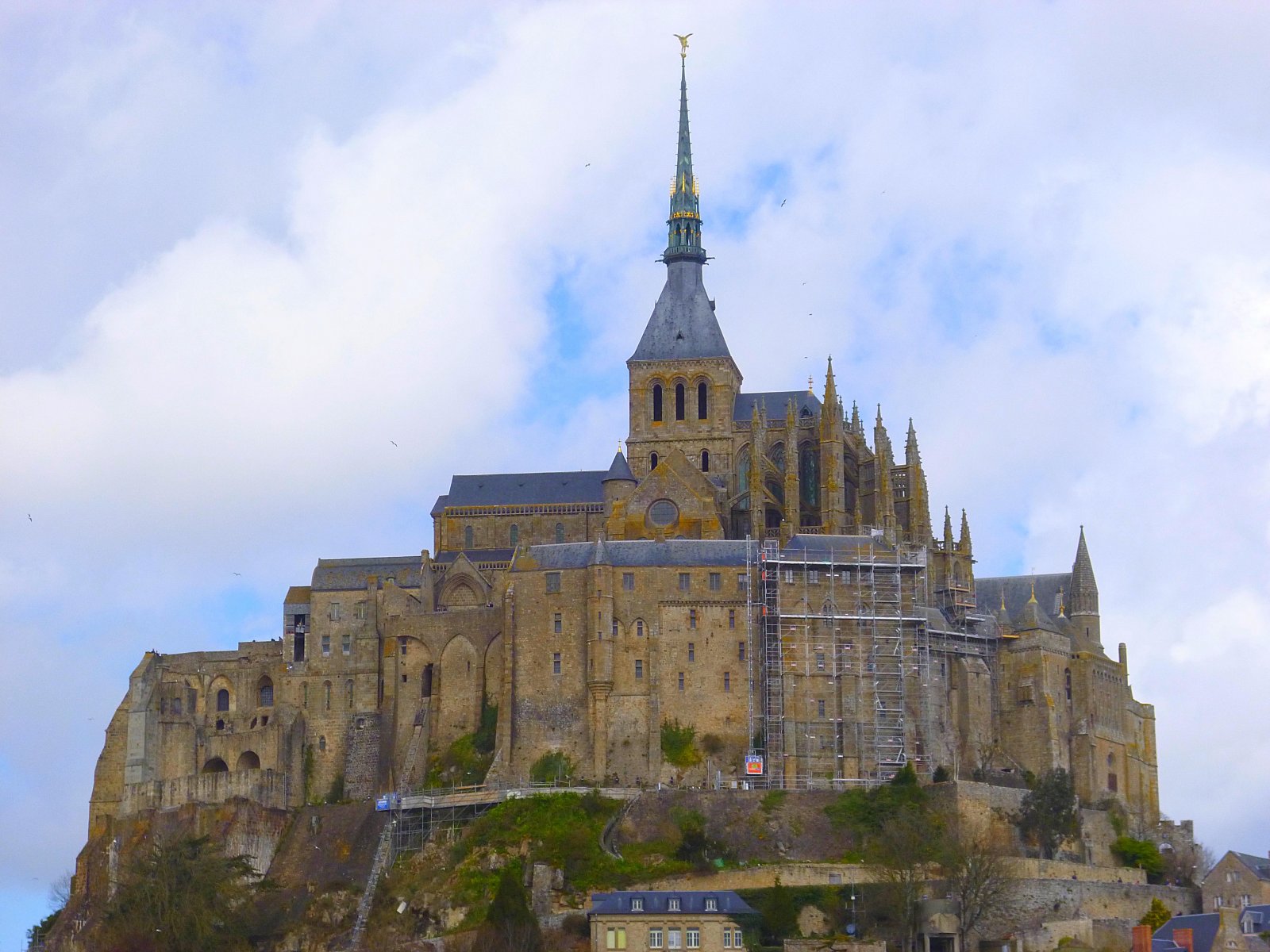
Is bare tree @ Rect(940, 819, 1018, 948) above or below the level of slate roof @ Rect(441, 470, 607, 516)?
below

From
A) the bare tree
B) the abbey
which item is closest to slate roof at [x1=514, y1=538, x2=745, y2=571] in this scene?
the abbey

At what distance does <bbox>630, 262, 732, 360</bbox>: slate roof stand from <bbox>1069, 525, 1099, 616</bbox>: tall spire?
718 inches

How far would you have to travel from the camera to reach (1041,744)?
4313 inches

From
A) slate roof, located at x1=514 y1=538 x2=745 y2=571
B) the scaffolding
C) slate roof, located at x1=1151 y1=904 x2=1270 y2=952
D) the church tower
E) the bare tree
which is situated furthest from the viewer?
the church tower

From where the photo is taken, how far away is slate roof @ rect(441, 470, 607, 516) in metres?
123

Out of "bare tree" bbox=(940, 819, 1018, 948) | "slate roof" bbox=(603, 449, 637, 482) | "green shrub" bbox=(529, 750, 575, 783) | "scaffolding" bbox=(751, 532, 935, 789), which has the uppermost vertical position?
"slate roof" bbox=(603, 449, 637, 482)

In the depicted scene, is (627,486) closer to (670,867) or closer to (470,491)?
(470,491)

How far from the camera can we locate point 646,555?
110 meters

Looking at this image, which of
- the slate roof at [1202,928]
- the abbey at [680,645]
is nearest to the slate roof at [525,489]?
the abbey at [680,645]

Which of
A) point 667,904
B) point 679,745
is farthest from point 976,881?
point 679,745

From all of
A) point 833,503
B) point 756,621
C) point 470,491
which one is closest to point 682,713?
point 756,621

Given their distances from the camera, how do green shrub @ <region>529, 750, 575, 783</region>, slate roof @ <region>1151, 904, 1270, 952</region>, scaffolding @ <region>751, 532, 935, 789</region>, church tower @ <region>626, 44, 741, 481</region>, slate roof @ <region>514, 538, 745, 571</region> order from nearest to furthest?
slate roof @ <region>1151, 904, 1270, 952</region> < scaffolding @ <region>751, 532, 935, 789</region> < green shrub @ <region>529, 750, 575, 783</region> < slate roof @ <region>514, 538, 745, 571</region> < church tower @ <region>626, 44, 741, 481</region>

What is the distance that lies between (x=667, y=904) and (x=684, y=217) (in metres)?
42.1

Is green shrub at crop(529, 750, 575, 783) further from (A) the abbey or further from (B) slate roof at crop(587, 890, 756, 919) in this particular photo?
(B) slate roof at crop(587, 890, 756, 919)
